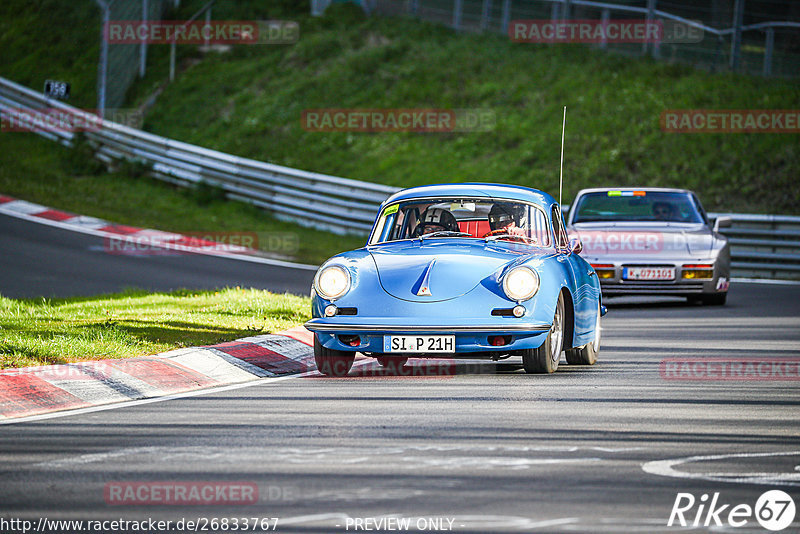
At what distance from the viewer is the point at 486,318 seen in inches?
Result: 350

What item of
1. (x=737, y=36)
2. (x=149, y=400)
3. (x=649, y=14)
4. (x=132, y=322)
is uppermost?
(x=649, y=14)

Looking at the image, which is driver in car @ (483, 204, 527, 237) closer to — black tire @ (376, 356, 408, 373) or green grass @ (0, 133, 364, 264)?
black tire @ (376, 356, 408, 373)

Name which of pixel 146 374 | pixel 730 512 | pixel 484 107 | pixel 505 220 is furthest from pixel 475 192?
pixel 484 107

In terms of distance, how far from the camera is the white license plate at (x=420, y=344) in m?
8.81

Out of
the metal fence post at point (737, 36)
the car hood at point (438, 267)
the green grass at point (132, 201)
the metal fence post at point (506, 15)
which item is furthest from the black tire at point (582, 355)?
the metal fence post at point (506, 15)

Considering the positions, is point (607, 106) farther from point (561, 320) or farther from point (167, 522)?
point (167, 522)

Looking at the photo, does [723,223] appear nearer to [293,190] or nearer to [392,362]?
[392,362]

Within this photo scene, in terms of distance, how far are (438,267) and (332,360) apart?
103 centimetres

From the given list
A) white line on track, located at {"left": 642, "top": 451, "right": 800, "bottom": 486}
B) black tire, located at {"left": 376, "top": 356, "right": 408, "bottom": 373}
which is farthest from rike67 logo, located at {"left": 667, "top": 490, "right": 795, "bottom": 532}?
black tire, located at {"left": 376, "top": 356, "right": 408, "bottom": 373}

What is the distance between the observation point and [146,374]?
29.0 feet

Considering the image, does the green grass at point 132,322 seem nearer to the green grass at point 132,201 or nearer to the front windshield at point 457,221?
the front windshield at point 457,221

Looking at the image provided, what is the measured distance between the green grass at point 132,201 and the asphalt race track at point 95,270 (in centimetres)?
221

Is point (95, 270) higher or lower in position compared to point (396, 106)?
lower

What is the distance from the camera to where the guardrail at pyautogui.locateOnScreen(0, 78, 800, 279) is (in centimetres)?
2153
